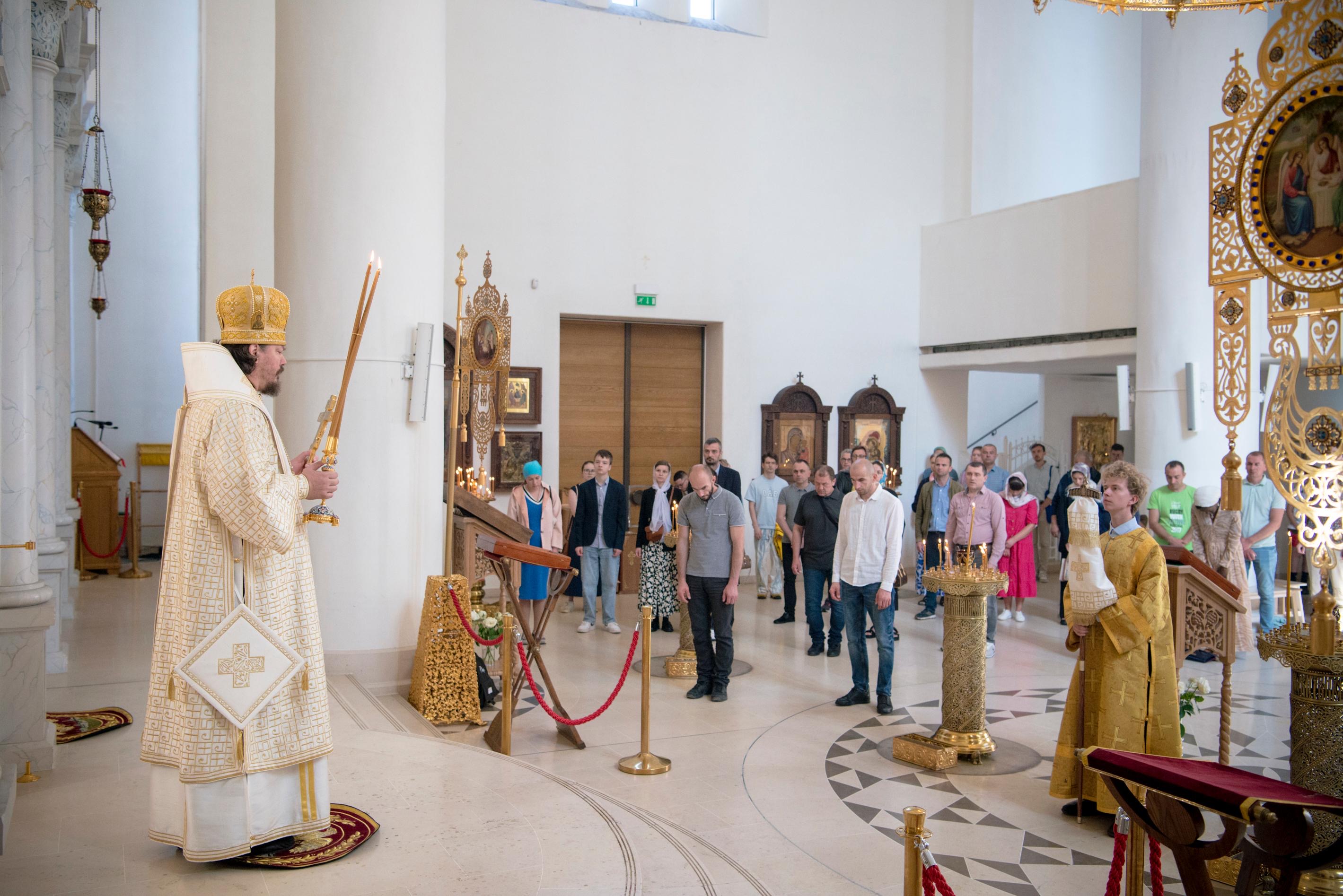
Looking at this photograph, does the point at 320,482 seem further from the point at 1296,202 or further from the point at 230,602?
the point at 1296,202

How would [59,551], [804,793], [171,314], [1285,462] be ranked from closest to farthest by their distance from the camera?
1. [1285,462]
2. [804,793]
3. [59,551]
4. [171,314]

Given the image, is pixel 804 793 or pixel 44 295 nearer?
pixel 804 793

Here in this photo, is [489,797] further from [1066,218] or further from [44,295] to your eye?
[1066,218]

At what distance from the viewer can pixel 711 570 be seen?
26.2ft

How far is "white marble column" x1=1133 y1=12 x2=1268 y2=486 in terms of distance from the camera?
11.9m

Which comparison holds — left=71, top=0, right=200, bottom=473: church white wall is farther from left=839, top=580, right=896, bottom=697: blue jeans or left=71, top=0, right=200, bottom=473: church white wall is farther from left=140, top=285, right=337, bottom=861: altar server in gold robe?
left=140, top=285, right=337, bottom=861: altar server in gold robe

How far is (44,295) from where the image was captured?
26.2 feet

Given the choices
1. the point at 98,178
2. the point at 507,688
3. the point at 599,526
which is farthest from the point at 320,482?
the point at 98,178

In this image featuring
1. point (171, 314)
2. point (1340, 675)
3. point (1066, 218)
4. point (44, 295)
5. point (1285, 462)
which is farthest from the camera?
point (171, 314)

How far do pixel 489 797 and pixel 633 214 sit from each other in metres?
10.3

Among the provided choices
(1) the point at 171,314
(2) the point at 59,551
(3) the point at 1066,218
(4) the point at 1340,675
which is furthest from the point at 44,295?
(3) the point at 1066,218

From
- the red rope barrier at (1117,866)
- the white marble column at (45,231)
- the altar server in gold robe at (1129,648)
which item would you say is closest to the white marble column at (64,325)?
the white marble column at (45,231)

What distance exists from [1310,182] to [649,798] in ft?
15.1

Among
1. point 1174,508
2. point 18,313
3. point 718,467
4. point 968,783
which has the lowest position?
point 968,783
